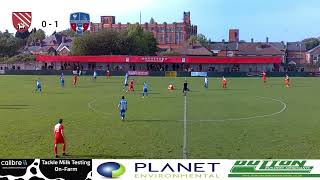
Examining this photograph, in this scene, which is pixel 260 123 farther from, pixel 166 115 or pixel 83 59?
pixel 83 59

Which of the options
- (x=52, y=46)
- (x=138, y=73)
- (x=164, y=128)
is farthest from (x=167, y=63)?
(x=164, y=128)

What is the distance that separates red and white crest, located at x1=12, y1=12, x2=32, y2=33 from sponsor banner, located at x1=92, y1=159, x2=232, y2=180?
35.5 feet

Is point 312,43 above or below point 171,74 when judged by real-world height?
above

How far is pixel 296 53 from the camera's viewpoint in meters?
135

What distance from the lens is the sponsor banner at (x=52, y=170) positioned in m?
12.9

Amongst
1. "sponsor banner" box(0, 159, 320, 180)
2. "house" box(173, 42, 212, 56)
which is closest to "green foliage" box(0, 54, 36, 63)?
"house" box(173, 42, 212, 56)

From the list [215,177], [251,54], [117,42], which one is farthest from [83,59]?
[215,177]

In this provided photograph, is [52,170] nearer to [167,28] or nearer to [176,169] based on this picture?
[176,169]

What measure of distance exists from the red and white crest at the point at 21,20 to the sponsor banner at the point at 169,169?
425 inches

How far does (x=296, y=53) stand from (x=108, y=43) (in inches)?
2389

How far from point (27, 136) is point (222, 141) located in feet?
27.9

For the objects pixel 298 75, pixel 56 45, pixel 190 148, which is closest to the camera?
pixel 190 148

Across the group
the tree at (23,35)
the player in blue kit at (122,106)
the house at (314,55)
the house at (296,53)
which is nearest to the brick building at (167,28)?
the tree at (23,35)

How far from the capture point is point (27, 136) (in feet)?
66.0
